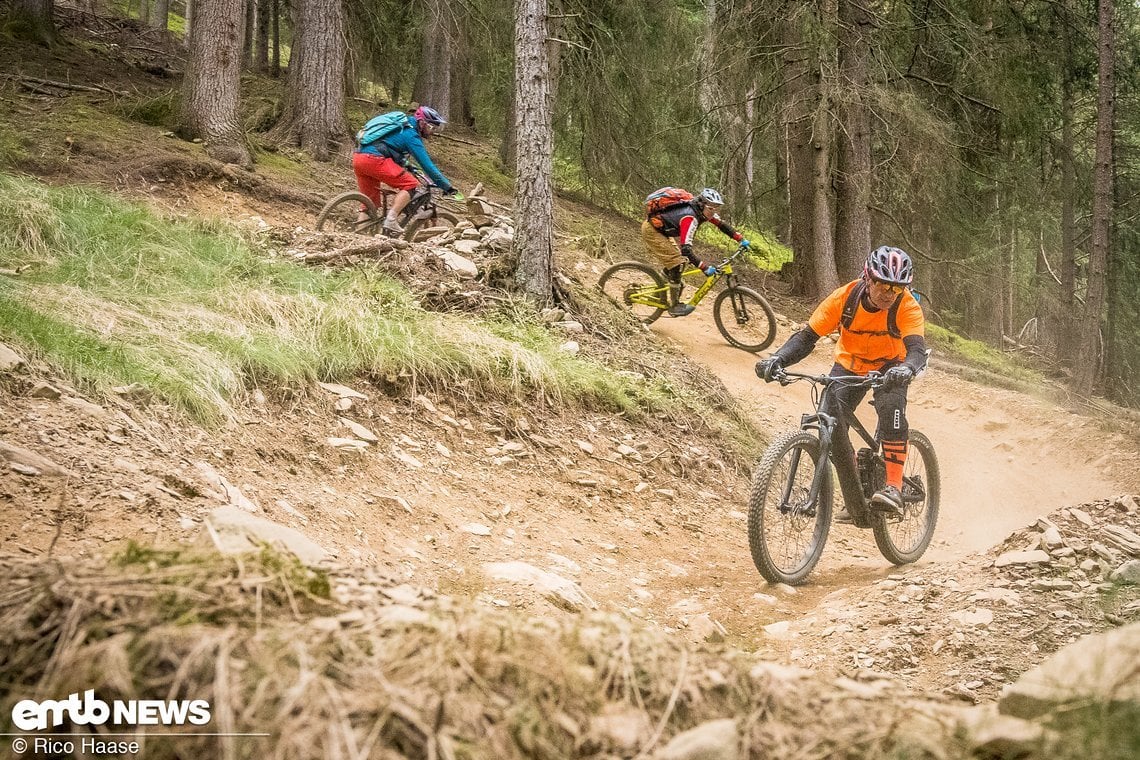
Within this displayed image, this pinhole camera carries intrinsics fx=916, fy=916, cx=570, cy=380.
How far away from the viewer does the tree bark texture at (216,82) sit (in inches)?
459

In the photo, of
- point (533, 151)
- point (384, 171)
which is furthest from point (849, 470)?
point (384, 171)

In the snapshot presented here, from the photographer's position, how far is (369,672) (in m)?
1.98

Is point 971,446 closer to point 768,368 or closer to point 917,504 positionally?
point 917,504

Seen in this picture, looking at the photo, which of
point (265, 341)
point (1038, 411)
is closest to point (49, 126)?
point (265, 341)

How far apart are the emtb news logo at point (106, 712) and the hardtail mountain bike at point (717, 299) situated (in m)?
10.8

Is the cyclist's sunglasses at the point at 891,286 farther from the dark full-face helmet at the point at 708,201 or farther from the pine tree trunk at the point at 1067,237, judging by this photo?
the pine tree trunk at the point at 1067,237

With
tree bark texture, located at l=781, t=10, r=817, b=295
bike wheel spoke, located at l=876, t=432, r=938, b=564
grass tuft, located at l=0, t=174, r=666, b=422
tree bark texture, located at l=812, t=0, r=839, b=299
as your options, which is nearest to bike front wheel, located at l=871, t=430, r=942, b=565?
bike wheel spoke, located at l=876, t=432, r=938, b=564

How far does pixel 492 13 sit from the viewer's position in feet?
56.1

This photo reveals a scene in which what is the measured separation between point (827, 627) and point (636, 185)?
1308cm

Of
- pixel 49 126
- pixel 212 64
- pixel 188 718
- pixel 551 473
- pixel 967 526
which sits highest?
pixel 212 64

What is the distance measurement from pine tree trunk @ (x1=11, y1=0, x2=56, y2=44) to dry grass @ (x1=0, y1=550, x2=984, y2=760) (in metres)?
16.3

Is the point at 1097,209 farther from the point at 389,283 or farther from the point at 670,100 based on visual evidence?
the point at 389,283

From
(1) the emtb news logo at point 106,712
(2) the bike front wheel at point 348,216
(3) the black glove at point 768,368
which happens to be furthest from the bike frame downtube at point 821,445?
(2) the bike front wheel at point 348,216

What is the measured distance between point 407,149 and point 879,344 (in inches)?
228
